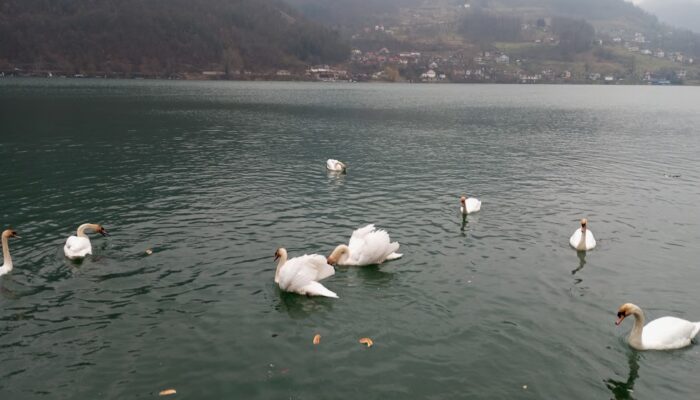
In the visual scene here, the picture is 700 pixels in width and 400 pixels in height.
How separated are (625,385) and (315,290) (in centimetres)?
1047

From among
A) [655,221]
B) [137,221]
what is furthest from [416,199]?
[137,221]

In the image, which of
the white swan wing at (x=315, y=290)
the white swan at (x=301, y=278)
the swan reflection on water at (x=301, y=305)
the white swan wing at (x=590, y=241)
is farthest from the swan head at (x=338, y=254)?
the white swan wing at (x=590, y=241)

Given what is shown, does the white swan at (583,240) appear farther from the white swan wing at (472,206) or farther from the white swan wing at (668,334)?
the white swan wing at (668,334)

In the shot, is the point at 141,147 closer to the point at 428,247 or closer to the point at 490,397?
the point at 428,247

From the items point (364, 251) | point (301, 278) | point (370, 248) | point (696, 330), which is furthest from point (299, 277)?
point (696, 330)

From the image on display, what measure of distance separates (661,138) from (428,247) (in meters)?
63.2

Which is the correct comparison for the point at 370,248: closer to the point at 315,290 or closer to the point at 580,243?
the point at 315,290

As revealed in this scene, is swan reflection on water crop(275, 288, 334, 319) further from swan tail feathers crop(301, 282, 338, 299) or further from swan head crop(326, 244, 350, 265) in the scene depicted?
swan head crop(326, 244, 350, 265)

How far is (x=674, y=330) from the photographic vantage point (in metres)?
16.4

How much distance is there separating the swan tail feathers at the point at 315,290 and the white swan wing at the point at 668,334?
10.5 meters

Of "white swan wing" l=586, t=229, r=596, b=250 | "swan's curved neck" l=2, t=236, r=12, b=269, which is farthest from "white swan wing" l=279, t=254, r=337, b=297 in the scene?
"white swan wing" l=586, t=229, r=596, b=250

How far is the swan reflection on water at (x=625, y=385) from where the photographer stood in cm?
1403

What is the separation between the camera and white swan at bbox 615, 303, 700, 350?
639 inches

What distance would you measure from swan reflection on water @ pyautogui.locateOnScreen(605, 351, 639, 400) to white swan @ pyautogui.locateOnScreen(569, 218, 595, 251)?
10.0m
